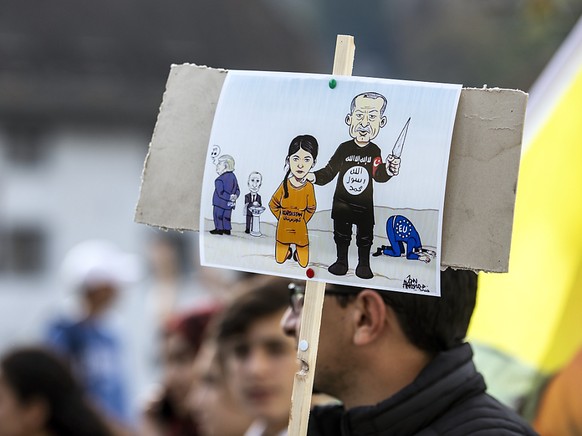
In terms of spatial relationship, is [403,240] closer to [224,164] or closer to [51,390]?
[224,164]

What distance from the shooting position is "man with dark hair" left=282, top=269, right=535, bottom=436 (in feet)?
8.29

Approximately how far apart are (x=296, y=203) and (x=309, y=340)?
→ 27 centimetres

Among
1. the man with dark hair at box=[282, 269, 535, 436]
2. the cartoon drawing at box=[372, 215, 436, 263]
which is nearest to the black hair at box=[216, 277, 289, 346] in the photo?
the man with dark hair at box=[282, 269, 535, 436]

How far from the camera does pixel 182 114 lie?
254 centimetres

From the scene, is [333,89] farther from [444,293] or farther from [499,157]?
[444,293]

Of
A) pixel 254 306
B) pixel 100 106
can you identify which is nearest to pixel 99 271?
pixel 254 306

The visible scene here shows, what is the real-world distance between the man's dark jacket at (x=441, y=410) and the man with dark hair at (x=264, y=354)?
1209 mm

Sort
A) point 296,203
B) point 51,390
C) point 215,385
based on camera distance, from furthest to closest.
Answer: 1. point 51,390
2. point 215,385
3. point 296,203

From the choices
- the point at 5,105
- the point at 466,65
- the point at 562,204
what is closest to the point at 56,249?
the point at 5,105

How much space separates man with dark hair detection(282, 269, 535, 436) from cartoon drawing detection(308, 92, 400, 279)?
29cm

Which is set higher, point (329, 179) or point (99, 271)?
point (329, 179)

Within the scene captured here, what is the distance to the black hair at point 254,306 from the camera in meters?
3.83

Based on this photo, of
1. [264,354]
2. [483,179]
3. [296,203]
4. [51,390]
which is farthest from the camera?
[51,390]
